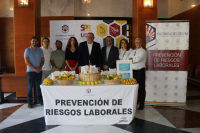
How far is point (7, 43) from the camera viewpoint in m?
Result: 9.15

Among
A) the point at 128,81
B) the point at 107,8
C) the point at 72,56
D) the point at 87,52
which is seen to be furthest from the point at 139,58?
the point at 107,8

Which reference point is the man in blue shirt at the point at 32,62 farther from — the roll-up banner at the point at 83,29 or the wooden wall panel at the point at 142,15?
the wooden wall panel at the point at 142,15

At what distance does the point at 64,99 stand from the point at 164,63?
9.11 feet

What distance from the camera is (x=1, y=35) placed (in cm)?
907

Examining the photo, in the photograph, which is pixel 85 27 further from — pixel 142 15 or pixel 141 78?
pixel 141 78

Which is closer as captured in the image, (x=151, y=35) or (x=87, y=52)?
(x=87, y=52)

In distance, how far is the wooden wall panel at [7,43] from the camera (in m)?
9.05

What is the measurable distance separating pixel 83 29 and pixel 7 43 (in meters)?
5.20

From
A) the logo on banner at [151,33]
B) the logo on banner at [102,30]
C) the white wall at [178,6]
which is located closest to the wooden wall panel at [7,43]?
the logo on banner at [102,30]

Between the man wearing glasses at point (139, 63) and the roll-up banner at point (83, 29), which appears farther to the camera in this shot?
the roll-up banner at point (83, 29)

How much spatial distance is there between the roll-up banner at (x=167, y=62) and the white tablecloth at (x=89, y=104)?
162cm

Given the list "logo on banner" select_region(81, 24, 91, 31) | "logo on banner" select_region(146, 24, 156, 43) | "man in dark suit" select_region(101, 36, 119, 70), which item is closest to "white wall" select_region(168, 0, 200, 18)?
"logo on banner" select_region(146, 24, 156, 43)

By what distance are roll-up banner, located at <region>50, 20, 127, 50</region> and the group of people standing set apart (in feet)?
4.46

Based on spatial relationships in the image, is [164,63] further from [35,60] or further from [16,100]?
[16,100]
